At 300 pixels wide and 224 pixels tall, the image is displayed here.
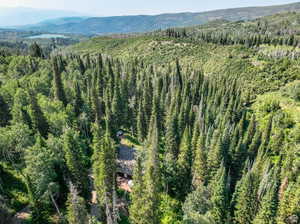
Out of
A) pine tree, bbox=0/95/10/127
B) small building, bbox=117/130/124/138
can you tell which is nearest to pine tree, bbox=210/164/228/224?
small building, bbox=117/130/124/138

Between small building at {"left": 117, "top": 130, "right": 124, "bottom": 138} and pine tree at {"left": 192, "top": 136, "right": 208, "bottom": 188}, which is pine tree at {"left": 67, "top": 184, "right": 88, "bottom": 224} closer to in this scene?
pine tree at {"left": 192, "top": 136, "right": 208, "bottom": 188}

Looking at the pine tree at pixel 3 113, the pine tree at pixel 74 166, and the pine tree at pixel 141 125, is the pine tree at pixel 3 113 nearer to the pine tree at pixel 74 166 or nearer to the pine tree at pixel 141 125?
the pine tree at pixel 74 166

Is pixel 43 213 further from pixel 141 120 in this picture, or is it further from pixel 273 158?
pixel 273 158

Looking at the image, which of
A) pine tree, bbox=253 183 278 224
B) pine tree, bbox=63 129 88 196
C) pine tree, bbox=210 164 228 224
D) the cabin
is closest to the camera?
pine tree, bbox=253 183 278 224

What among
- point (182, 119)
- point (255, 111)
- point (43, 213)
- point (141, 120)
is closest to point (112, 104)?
point (141, 120)

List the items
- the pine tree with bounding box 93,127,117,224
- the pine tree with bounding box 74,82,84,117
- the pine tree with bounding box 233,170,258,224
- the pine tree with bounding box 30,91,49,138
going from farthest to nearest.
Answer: the pine tree with bounding box 74,82,84,117 < the pine tree with bounding box 30,91,49,138 < the pine tree with bounding box 233,170,258,224 < the pine tree with bounding box 93,127,117,224

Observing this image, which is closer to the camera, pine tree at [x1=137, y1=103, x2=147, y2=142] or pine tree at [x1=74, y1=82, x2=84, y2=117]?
pine tree at [x1=137, y1=103, x2=147, y2=142]
